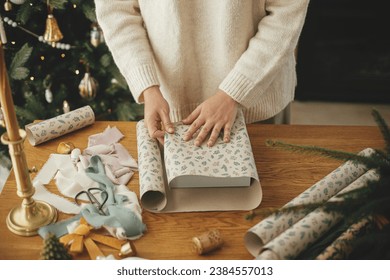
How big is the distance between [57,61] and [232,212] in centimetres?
138

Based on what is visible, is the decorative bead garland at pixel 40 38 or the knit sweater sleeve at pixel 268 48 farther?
the decorative bead garland at pixel 40 38

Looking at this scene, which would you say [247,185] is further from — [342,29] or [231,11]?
[342,29]

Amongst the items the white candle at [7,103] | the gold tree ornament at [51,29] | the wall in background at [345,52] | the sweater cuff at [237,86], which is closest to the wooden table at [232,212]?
the sweater cuff at [237,86]

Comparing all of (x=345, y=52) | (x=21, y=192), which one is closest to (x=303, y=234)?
(x=21, y=192)

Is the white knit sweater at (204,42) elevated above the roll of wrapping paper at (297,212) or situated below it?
above

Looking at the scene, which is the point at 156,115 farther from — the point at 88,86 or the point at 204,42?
the point at 88,86

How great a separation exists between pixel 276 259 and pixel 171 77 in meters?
0.70

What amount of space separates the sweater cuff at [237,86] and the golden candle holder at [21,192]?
1.79ft

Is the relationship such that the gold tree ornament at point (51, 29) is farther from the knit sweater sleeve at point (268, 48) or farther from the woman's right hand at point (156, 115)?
the knit sweater sleeve at point (268, 48)

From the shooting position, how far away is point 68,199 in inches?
41.8

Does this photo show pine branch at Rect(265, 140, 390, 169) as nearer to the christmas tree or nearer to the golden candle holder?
the golden candle holder

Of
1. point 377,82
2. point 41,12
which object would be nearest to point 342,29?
point 377,82

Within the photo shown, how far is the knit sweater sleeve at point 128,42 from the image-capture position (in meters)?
1.27

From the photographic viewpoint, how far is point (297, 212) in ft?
2.98
